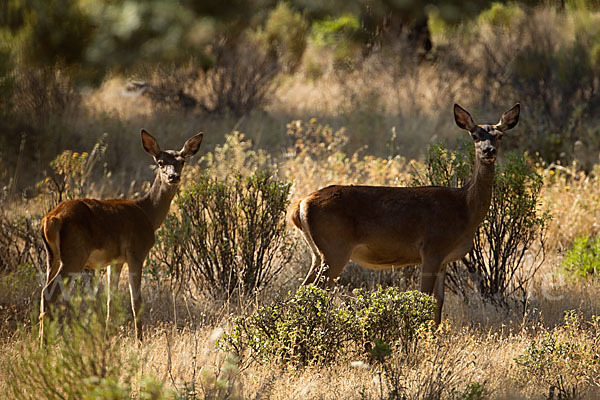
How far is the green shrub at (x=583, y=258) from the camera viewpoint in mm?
8039

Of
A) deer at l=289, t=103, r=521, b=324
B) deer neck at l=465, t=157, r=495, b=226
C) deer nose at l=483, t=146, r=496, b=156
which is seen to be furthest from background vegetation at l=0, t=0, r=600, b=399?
deer nose at l=483, t=146, r=496, b=156

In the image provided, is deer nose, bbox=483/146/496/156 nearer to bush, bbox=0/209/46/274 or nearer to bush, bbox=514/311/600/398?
bush, bbox=514/311/600/398

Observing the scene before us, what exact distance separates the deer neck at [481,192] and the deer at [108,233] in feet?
7.79

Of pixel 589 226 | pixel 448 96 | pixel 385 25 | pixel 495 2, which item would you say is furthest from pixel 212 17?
pixel 589 226

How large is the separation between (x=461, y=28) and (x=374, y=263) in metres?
13.0

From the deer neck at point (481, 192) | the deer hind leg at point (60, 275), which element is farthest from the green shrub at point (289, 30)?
the deer hind leg at point (60, 275)

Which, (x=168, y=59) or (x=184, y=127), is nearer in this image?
(x=184, y=127)

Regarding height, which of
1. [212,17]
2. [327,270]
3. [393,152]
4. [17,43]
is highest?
[212,17]

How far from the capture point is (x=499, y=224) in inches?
293

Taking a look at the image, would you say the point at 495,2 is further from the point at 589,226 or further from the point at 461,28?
the point at 589,226

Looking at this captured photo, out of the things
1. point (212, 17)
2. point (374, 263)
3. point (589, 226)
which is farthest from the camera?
point (212, 17)

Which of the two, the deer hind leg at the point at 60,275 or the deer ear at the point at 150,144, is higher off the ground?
the deer ear at the point at 150,144

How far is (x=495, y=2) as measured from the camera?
A: 740 inches

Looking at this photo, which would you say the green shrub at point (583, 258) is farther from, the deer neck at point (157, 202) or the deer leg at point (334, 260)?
the deer neck at point (157, 202)
